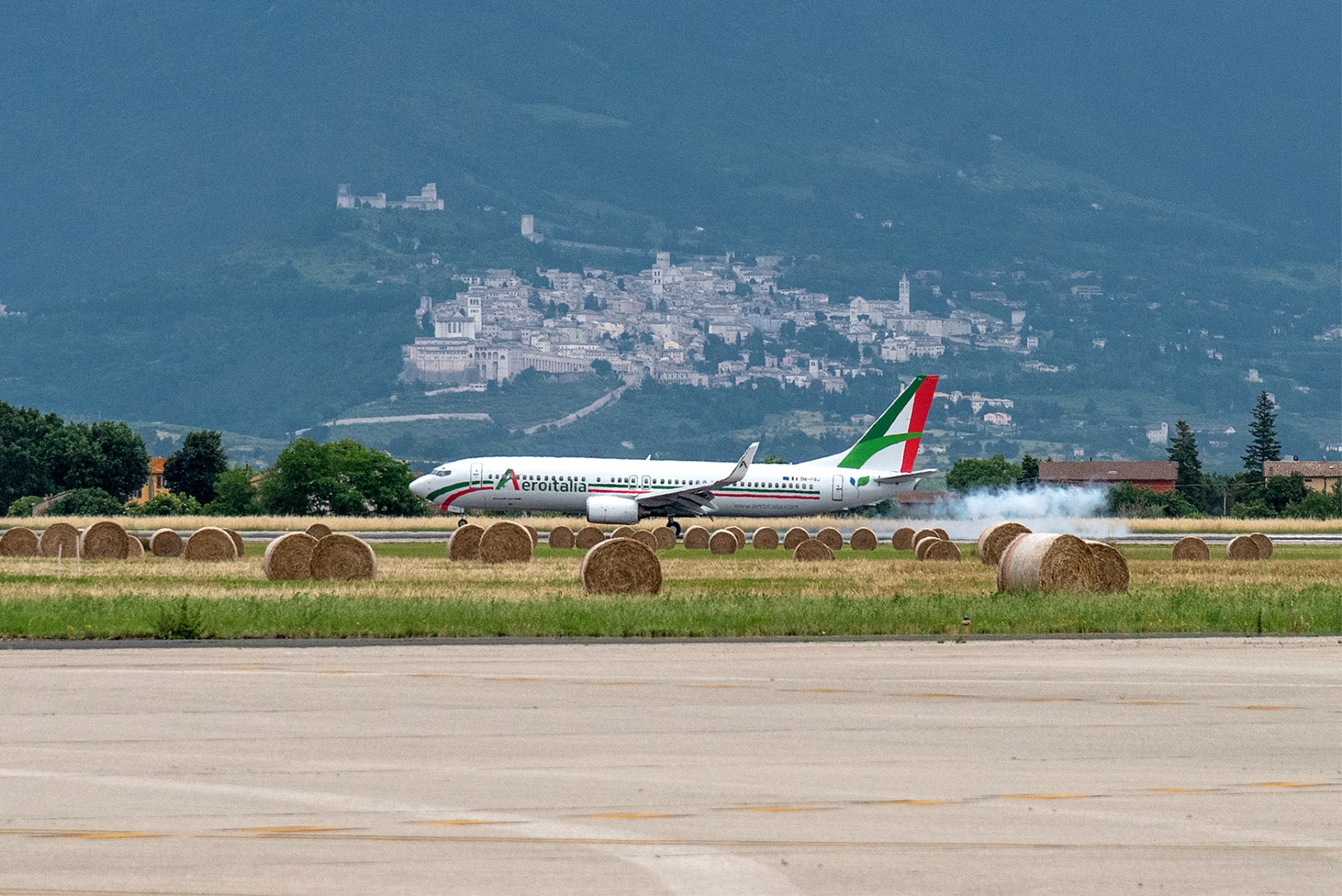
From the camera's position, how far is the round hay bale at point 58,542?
57.8 m

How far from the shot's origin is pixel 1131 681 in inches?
882

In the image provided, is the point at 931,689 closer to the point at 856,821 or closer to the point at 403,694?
the point at 403,694

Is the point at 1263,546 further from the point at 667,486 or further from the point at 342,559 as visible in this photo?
the point at 342,559

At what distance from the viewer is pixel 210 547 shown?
182 ft

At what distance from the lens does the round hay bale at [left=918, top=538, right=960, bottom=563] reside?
59.5m

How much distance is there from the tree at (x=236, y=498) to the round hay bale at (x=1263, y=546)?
216 ft

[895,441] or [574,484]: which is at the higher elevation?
[895,441]

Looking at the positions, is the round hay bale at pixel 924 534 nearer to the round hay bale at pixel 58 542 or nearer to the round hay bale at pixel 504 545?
the round hay bale at pixel 504 545

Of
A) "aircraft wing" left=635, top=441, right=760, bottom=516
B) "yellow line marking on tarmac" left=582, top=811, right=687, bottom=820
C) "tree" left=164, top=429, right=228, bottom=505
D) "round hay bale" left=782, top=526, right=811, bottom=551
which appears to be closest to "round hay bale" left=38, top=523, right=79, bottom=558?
"round hay bale" left=782, top=526, right=811, bottom=551

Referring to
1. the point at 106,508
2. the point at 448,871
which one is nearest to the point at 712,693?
the point at 448,871

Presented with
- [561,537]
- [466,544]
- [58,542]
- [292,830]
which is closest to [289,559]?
[466,544]

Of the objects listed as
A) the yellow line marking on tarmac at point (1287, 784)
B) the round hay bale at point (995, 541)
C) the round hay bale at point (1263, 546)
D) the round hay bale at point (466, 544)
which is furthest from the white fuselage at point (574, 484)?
the yellow line marking on tarmac at point (1287, 784)

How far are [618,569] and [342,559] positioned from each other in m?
8.58

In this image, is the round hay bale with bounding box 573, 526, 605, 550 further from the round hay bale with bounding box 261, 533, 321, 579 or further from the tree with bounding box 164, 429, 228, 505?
the tree with bounding box 164, 429, 228, 505
